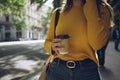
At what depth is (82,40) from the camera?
2789 millimetres

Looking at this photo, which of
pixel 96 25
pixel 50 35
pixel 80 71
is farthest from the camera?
pixel 50 35

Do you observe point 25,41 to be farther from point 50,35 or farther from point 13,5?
point 50,35

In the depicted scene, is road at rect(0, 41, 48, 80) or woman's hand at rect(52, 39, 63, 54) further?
road at rect(0, 41, 48, 80)

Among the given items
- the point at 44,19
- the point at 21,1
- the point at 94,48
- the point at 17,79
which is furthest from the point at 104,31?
the point at 44,19

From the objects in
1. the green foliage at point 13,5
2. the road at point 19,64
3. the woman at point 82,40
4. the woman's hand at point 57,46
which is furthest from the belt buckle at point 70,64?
the green foliage at point 13,5

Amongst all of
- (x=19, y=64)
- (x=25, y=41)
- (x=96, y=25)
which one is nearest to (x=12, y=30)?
(x=25, y=41)

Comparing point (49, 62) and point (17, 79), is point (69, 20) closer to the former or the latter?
point (49, 62)

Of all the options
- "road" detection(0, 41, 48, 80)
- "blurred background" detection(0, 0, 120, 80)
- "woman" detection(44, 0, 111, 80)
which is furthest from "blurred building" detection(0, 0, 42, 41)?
"woman" detection(44, 0, 111, 80)

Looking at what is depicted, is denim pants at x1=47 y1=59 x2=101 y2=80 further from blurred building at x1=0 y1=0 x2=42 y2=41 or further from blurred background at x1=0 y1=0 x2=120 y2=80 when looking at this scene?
blurred building at x1=0 y1=0 x2=42 y2=41

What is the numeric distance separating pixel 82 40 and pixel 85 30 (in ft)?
0.29

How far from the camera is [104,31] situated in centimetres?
272

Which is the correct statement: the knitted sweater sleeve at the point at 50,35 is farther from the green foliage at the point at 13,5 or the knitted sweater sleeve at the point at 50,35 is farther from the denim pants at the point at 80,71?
the green foliage at the point at 13,5

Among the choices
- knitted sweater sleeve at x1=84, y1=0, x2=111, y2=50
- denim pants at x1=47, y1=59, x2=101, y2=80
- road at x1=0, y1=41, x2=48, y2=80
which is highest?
knitted sweater sleeve at x1=84, y1=0, x2=111, y2=50

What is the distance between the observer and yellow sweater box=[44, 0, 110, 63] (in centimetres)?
272
